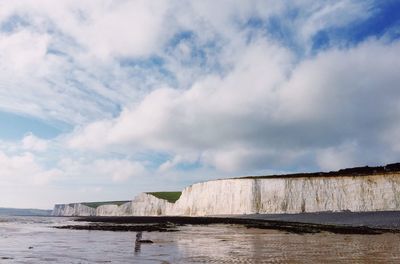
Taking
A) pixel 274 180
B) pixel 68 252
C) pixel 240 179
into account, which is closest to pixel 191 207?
pixel 240 179

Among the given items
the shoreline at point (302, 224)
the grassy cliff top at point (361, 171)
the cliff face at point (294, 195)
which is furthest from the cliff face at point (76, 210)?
the shoreline at point (302, 224)

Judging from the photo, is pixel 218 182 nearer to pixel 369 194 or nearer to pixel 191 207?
pixel 191 207

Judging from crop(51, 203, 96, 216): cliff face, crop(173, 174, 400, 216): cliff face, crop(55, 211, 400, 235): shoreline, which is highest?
crop(51, 203, 96, 216): cliff face

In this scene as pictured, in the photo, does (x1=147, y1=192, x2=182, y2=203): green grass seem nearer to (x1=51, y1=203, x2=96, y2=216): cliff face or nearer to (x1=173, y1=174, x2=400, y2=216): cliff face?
(x1=173, y1=174, x2=400, y2=216): cliff face

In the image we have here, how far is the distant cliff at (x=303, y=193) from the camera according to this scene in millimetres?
62156

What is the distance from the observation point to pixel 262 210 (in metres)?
74.2

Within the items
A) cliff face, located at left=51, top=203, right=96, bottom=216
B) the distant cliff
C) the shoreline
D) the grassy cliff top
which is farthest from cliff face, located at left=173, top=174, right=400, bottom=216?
cliff face, located at left=51, top=203, right=96, bottom=216

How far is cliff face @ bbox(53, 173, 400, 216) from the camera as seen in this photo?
62031mm

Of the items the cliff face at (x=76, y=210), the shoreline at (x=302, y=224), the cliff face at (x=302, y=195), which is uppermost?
the cliff face at (x=76, y=210)

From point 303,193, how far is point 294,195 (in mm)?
1659

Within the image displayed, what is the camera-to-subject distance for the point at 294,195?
70.7m

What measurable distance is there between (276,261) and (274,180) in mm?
63863

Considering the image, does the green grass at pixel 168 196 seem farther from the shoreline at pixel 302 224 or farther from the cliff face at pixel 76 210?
the shoreline at pixel 302 224

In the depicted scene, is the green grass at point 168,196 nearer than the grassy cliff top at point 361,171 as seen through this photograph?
No
